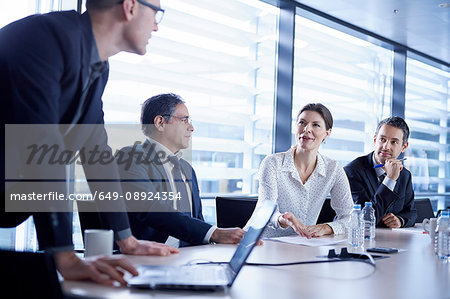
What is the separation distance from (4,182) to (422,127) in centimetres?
711

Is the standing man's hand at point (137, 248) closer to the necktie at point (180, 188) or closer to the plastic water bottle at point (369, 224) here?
the necktie at point (180, 188)

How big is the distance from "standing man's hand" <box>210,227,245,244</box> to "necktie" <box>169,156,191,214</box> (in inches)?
18.2

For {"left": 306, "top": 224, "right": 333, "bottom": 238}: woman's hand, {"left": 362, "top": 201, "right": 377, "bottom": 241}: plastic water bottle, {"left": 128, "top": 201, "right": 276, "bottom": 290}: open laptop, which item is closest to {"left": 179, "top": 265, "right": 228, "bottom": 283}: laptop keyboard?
{"left": 128, "top": 201, "right": 276, "bottom": 290}: open laptop

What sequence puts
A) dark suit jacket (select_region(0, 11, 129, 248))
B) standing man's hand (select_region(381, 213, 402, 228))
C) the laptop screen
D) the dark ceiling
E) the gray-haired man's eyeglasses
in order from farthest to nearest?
the dark ceiling < standing man's hand (select_region(381, 213, 402, 228)) < the gray-haired man's eyeglasses < the laptop screen < dark suit jacket (select_region(0, 11, 129, 248))

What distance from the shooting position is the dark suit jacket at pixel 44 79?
1.43 meters

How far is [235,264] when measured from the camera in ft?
5.31

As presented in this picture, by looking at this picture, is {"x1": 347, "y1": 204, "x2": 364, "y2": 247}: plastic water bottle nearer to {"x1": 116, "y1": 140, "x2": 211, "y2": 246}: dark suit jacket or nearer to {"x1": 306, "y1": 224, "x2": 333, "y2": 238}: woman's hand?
{"x1": 306, "y1": 224, "x2": 333, "y2": 238}: woman's hand

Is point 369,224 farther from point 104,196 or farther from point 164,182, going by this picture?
point 104,196

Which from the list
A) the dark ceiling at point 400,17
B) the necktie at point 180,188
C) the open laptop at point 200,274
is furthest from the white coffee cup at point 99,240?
the dark ceiling at point 400,17

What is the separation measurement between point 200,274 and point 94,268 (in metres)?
0.31

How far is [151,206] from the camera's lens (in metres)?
2.48

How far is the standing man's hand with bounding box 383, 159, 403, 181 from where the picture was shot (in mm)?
3615

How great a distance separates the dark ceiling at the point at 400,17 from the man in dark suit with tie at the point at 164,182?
9.29 ft

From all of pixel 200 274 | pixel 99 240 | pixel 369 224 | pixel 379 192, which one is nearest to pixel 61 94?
pixel 99 240
